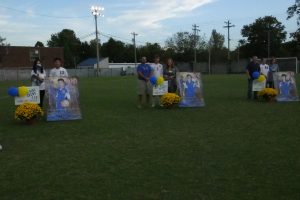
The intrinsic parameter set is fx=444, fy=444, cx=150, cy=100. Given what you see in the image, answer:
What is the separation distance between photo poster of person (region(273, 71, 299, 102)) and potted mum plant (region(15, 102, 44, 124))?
9.16 meters

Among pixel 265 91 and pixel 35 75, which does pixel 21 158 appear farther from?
pixel 265 91

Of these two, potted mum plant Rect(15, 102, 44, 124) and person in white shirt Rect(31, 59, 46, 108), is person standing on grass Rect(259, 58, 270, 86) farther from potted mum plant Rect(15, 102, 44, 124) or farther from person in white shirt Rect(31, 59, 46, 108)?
potted mum plant Rect(15, 102, 44, 124)

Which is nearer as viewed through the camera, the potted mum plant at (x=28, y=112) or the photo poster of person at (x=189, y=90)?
the potted mum plant at (x=28, y=112)

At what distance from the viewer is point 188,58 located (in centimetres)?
10044

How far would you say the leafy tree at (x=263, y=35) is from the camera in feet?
330

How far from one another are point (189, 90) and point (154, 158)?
25.8ft

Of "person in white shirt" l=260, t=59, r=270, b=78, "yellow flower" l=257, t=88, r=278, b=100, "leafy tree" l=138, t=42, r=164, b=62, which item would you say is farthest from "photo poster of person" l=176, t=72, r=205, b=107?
"leafy tree" l=138, t=42, r=164, b=62

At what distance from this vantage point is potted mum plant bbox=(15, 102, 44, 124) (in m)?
11.1

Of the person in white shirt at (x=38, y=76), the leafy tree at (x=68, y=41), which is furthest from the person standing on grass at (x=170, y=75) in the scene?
the leafy tree at (x=68, y=41)

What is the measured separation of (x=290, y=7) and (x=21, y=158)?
44.6 metres

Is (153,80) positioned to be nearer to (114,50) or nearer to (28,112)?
(28,112)

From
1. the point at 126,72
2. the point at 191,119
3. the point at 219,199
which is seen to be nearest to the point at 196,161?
the point at 219,199

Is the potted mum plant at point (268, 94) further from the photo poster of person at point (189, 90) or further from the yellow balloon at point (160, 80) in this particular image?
the yellow balloon at point (160, 80)

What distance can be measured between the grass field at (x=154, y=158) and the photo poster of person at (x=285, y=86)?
4.38m
